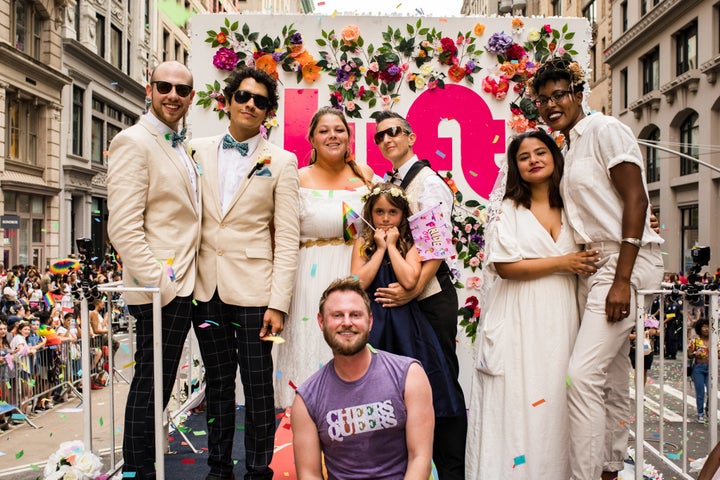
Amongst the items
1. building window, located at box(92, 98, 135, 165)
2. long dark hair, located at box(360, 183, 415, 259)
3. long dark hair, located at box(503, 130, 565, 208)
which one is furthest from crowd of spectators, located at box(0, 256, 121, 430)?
building window, located at box(92, 98, 135, 165)

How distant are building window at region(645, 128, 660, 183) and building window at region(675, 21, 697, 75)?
110 inches

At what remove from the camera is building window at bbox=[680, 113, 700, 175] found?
2184cm

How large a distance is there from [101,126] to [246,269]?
979 inches

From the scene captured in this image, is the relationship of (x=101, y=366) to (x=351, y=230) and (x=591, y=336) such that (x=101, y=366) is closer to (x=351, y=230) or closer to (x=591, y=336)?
(x=351, y=230)

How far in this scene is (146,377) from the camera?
3.04 metres

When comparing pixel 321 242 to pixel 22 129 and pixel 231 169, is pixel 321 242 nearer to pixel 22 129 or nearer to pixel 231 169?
pixel 231 169

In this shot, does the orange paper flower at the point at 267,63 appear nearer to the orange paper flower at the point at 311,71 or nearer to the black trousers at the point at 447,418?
the orange paper flower at the point at 311,71

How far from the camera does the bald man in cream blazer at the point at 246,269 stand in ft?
10.3

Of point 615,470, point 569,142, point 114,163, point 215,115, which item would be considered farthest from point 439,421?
point 215,115

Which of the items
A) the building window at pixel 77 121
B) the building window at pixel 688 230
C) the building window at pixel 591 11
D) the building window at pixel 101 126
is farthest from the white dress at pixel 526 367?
the building window at pixel 591 11

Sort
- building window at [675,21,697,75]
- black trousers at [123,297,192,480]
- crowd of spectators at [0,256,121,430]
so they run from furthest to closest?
1. building window at [675,21,697,75]
2. crowd of spectators at [0,256,121,430]
3. black trousers at [123,297,192,480]

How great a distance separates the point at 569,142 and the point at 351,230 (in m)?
1.22

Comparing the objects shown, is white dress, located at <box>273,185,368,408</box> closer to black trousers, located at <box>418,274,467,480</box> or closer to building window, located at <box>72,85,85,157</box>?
black trousers, located at <box>418,274,467,480</box>

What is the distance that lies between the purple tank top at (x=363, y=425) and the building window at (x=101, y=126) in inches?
941
